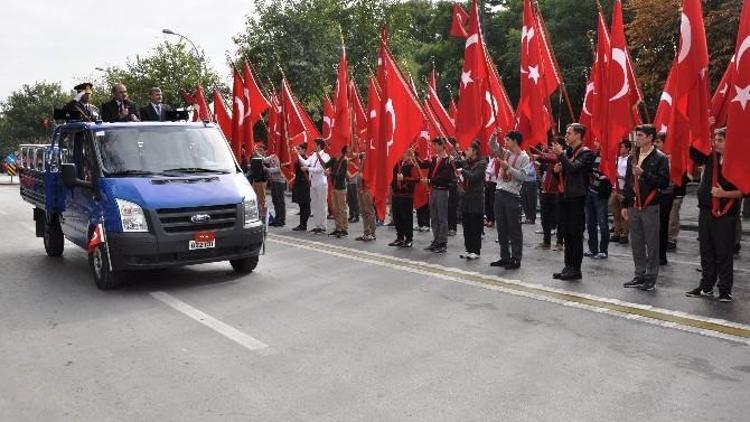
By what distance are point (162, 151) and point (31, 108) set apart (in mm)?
83864

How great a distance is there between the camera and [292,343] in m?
5.91

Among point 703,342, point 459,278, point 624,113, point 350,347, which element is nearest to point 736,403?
point 703,342

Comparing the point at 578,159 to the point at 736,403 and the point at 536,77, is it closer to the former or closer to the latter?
the point at 536,77

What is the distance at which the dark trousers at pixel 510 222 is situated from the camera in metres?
9.90

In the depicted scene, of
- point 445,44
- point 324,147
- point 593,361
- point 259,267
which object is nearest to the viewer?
point 593,361

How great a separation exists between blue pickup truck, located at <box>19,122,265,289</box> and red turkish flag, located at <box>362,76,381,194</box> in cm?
310

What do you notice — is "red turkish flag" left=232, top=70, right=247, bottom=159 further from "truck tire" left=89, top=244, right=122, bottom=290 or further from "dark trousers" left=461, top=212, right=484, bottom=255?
"truck tire" left=89, top=244, right=122, bottom=290

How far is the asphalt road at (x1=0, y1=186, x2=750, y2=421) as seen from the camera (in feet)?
14.7

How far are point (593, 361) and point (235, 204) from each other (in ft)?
15.4

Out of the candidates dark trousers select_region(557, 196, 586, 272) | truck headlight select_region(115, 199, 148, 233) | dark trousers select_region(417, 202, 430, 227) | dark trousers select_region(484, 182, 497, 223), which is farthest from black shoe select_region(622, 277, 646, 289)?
dark trousers select_region(484, 182, 497, 223)

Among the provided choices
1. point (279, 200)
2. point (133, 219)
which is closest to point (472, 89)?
point (133, 219)

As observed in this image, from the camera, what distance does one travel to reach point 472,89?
34.3ft

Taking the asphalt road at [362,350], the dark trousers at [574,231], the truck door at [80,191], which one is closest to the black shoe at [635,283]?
the asphalt road at [362,350]

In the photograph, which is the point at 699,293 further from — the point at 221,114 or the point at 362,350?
the point at 221,114
